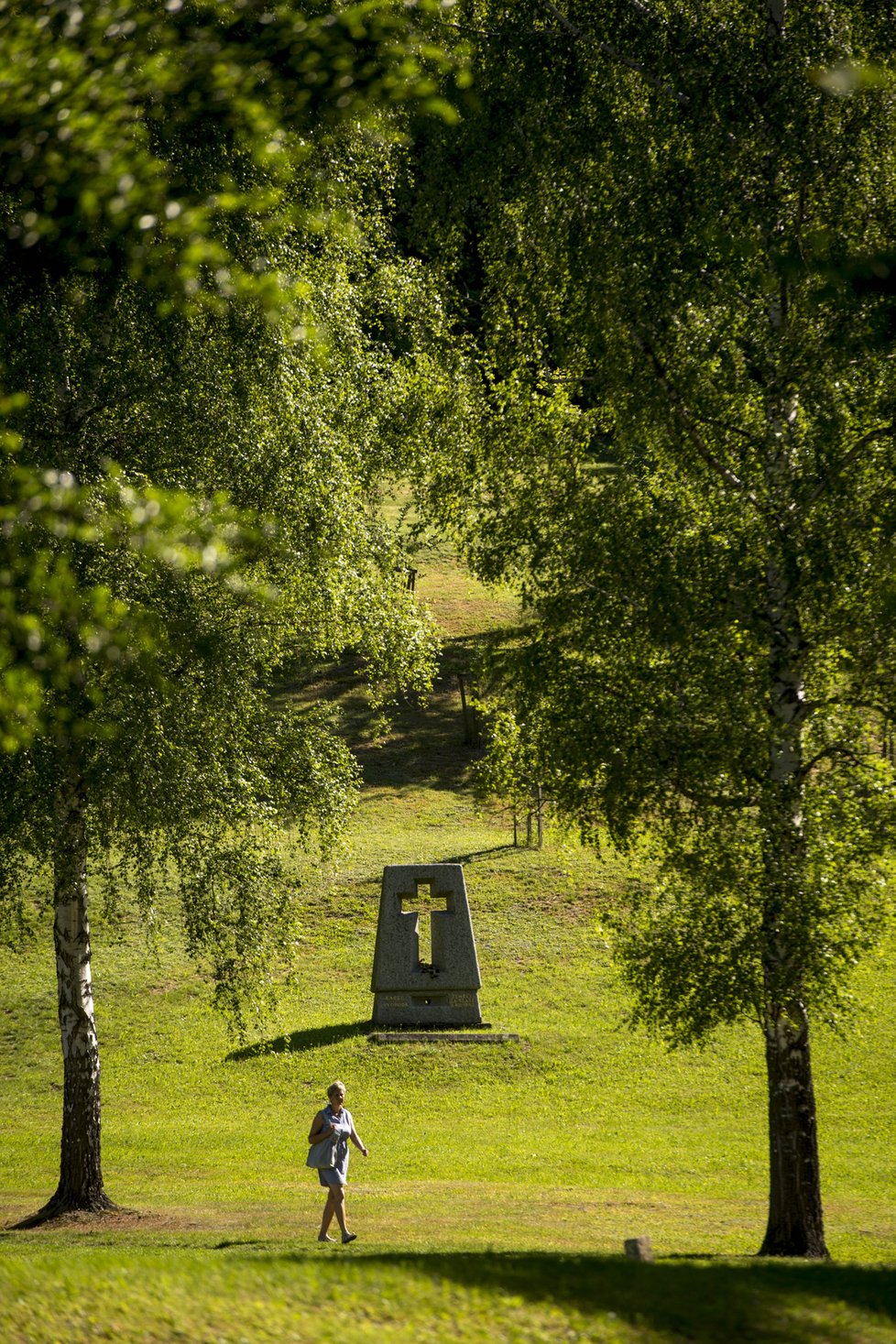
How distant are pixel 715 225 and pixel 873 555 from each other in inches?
122

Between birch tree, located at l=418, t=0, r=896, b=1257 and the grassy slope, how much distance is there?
1.91 meters

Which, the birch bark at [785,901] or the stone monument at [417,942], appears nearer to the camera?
the birch bark at [785,901]

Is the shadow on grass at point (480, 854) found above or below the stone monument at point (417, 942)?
above

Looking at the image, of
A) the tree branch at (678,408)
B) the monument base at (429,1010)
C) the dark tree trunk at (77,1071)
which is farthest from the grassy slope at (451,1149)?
the tree branch at (678,408)

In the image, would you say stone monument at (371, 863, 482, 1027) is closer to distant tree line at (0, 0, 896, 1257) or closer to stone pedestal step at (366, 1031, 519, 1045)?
stone pedestal step at (366, 1031, 519, 1045)

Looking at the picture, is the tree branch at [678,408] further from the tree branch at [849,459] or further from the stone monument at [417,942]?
the stone monument at [417,942]

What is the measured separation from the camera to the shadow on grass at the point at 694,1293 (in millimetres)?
6387

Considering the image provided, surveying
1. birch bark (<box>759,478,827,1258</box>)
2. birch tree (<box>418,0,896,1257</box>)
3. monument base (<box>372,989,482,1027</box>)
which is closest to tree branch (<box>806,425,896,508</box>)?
birch tree (<box>418,0,896,1257</box>)

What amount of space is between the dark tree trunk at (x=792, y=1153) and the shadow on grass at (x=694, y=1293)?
367 centimetres

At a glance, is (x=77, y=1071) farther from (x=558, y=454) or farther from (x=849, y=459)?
(x=849, y=459)

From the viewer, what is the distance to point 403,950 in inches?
866

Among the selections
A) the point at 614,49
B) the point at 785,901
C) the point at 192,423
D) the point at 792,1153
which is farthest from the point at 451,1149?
the point at 614,49

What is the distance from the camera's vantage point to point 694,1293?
6.89 metres

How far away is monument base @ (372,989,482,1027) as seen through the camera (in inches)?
878
